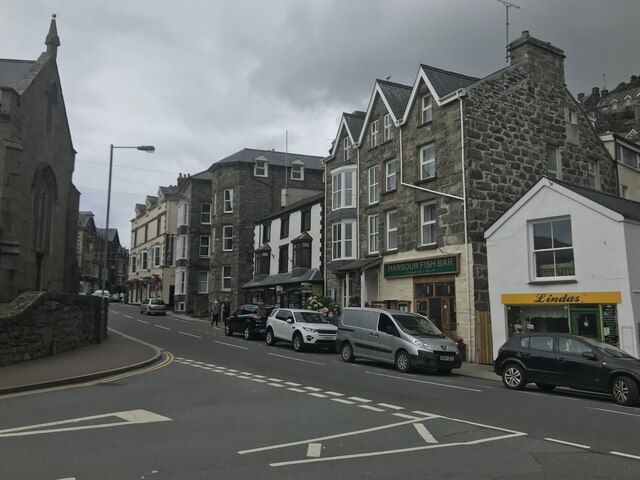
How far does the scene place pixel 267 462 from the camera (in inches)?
240

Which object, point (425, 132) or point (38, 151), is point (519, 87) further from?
point (38, 151)

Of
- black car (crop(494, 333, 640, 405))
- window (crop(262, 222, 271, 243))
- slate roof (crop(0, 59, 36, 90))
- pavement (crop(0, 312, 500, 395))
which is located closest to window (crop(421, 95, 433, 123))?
pavement (crop(0, 312, 500, 395))

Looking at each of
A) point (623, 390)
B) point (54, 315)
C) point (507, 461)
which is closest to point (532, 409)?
point (623, 390)

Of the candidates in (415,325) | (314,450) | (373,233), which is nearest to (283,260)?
(373,233)

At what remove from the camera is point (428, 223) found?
23578 millimetres

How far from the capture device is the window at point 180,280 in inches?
2035

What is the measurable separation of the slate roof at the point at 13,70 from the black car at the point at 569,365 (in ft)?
64.6

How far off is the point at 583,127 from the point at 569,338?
1713 cm

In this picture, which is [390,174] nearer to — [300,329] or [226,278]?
[300,329]

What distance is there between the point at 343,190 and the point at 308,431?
22662 mm

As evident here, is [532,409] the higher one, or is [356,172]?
[356,172]

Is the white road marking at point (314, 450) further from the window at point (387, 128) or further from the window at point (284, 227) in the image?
the window at point (284, 227)

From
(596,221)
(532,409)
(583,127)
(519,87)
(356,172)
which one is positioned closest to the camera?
(532,409)

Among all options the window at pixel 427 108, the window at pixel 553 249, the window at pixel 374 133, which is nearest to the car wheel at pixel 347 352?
the window at pixel 553 249
